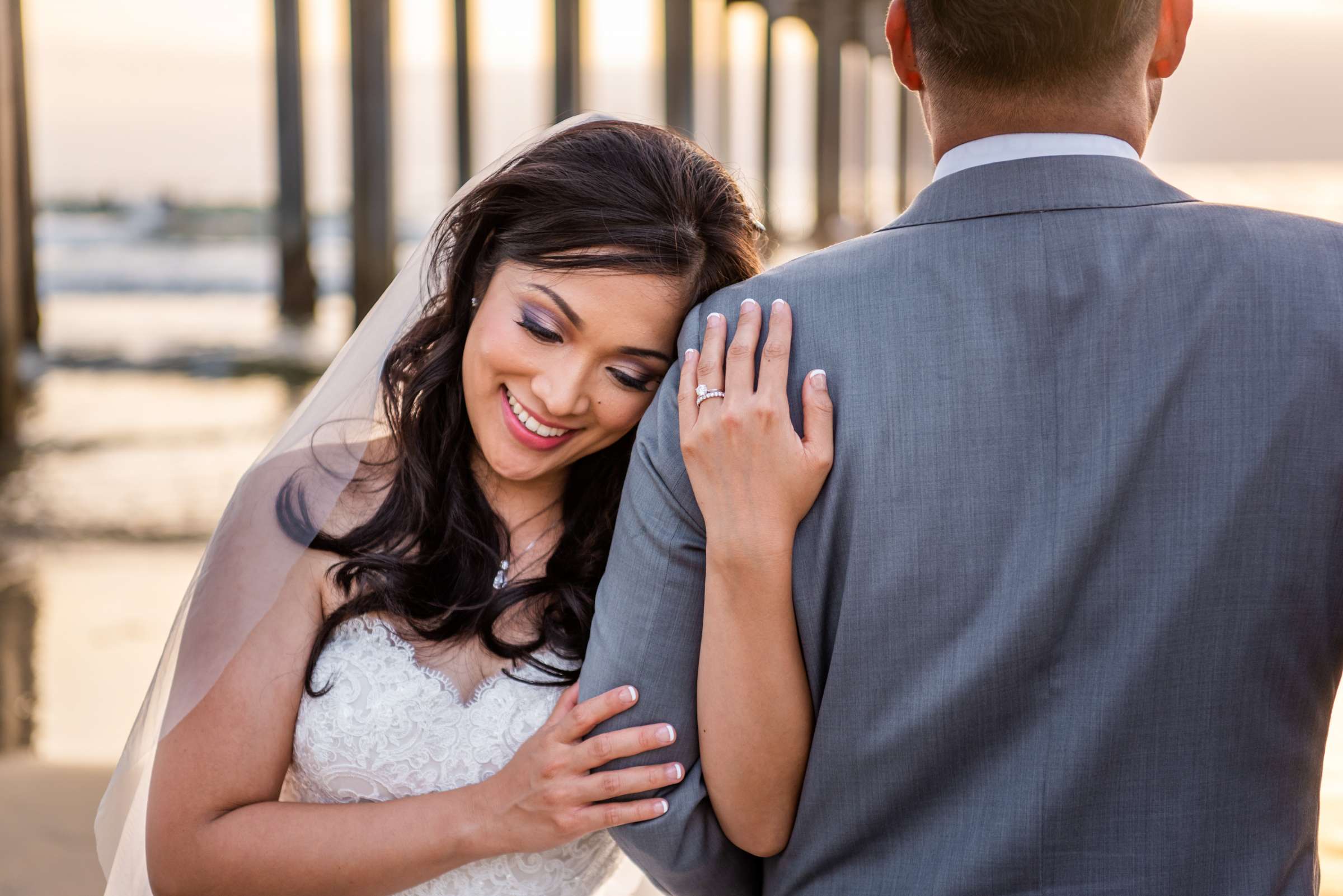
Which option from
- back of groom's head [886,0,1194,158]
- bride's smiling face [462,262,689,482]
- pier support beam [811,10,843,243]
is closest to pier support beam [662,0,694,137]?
pier support beam [811,10,843,243]

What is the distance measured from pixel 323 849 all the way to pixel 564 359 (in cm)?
82

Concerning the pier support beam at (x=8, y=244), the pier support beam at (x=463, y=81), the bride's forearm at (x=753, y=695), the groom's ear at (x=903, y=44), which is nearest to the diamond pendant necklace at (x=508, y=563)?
the bride's forearm at (x=753, y=695)

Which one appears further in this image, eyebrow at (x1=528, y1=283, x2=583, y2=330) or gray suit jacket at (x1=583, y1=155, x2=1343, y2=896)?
eyebrow at (x1=528, y1=283, x2=583, y2=330)

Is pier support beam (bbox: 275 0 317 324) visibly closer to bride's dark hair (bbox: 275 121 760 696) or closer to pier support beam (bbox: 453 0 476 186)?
pier support beam (bbox: 453 0 476 186)

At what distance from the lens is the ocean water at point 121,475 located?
4.56 m

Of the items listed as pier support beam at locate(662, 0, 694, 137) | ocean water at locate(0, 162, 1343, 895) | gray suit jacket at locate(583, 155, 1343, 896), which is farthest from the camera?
pier support beam at locate(662, 0, 694, 137)

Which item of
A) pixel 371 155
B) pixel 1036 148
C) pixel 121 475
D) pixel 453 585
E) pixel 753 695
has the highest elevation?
pixel 1036 148

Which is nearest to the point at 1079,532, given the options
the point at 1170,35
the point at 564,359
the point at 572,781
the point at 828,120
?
the point at 1170,35

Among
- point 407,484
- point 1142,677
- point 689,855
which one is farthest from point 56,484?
point 1142,677

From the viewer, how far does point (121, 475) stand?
8203mm

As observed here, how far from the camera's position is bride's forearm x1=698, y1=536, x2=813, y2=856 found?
1.46 metres

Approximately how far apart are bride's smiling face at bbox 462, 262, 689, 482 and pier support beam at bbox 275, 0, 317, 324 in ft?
45.9

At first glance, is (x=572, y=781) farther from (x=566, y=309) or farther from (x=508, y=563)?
(x=566, y=309)

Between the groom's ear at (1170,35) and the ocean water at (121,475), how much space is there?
2644 mm
